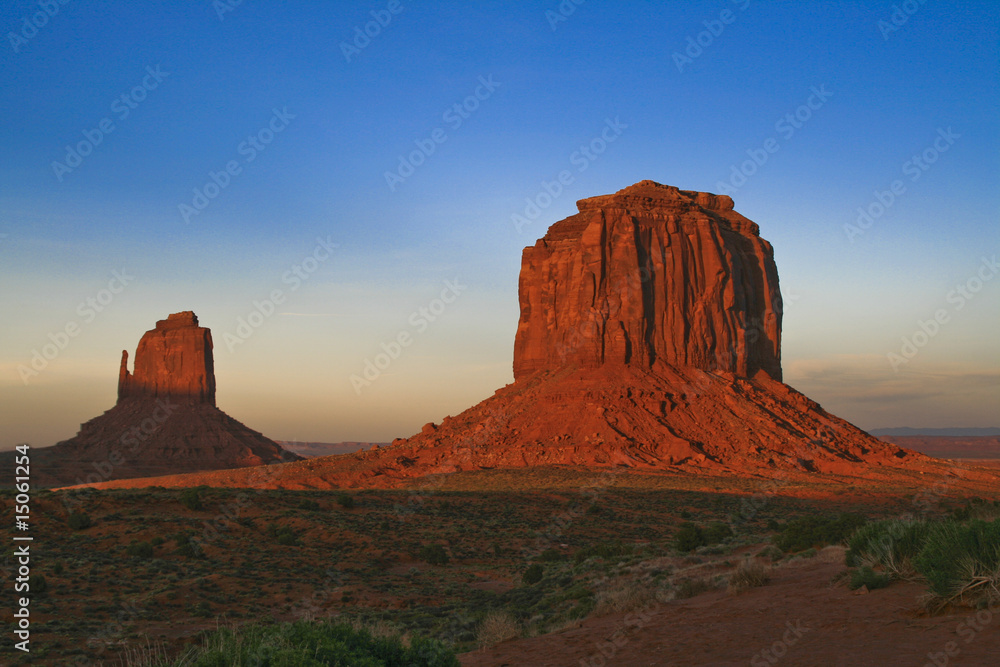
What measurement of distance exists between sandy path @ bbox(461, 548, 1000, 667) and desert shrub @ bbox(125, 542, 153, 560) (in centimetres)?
1623

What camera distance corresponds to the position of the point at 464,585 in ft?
76.6

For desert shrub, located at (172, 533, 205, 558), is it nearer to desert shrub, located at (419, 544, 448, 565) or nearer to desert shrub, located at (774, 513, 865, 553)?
desert shrub, located at (419, 544, 448, 565)

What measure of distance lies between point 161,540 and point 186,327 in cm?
9990

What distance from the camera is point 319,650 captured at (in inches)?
286

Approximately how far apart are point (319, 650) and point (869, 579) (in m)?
7.87

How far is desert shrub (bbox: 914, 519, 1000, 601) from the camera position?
8.74m

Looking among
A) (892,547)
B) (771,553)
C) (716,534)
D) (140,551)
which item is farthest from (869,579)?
(140,551)

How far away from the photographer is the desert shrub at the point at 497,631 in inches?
522

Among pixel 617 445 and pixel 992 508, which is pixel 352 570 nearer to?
pixel 992 508

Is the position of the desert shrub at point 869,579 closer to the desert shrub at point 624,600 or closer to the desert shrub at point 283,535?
the desert shrub at point 624,600

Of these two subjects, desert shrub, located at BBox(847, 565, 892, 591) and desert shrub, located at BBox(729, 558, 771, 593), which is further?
desert shrub, located at BBox(729, 558, 771, 593)

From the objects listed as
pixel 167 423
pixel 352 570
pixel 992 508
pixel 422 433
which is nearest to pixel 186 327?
pixel 167 423

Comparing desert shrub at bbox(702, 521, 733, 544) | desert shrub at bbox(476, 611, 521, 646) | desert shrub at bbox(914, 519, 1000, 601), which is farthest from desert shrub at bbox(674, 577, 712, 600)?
desert shrub at bbox(702, 521, 733, 544)

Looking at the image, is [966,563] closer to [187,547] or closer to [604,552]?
[604,552]
